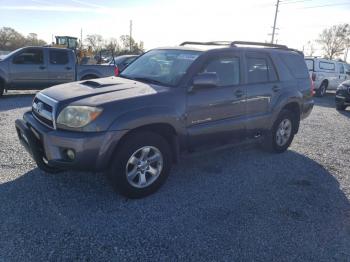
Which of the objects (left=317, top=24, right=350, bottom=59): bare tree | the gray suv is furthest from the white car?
(left=317, top=24, right=350, bottom=59): bare tree

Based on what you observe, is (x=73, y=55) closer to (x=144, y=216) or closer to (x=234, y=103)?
(x=234, y=103)

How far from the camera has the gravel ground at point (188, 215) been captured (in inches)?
110

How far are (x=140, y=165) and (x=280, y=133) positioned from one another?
10.0ft

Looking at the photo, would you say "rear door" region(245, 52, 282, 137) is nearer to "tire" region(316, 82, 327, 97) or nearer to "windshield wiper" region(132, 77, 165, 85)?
"windshield wiper" region(132, 77, 165, 85)

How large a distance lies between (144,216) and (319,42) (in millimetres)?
73305

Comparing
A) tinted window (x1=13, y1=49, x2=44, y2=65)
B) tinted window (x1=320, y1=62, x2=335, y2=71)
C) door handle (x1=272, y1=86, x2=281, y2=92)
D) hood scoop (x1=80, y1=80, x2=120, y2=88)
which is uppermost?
tinted window (x1=320, y1=62, x2=335, y2=71)

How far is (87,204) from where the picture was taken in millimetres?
Answer: 3518

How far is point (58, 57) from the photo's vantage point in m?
11.4

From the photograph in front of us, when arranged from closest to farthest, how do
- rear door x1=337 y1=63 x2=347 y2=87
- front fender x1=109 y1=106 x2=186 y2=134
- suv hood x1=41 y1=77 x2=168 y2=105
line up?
front fender x1=109 y1=106 x2=186 y2=134 < suv hood x1=41 y1=77 x2=168 y2=105 < rear door x1=337 y1=63 x2=347 y2=87

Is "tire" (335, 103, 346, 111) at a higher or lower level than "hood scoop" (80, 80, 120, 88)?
lower

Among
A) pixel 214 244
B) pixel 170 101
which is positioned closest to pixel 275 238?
pixel 214 244

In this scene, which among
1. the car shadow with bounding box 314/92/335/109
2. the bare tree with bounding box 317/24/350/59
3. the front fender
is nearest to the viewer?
the front fender

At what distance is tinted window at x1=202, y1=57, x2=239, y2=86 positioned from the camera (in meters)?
4.22

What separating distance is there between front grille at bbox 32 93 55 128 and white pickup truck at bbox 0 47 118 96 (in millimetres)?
7753
